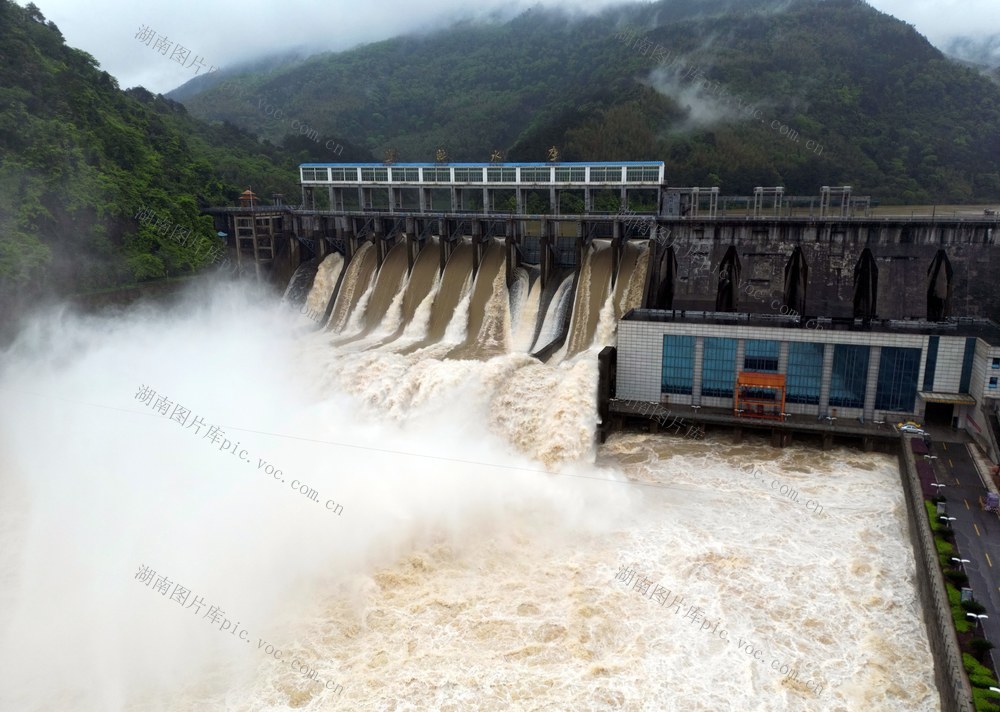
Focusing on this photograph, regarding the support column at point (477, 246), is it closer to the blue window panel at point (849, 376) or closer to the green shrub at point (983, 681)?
the blue window panel at point (849, 376)

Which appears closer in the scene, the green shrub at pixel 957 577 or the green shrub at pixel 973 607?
the green shrub at pixel 973 607

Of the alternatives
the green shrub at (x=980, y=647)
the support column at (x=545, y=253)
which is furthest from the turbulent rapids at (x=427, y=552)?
the support column at (x=545, y=253)

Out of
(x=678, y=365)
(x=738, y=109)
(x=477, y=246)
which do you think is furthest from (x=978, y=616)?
(x=738, y=109)

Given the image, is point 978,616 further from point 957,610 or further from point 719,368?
point 719,368

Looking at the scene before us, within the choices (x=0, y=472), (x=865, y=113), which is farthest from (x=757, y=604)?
(x=865, y=113)

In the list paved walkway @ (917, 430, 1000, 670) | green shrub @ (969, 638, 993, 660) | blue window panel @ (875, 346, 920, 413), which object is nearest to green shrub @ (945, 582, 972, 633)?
paved walkway @ (917, 430, 1000, 670)

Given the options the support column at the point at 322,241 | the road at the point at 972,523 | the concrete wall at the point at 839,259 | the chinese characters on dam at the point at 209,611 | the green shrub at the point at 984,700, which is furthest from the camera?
the support column at the point at 322,241
